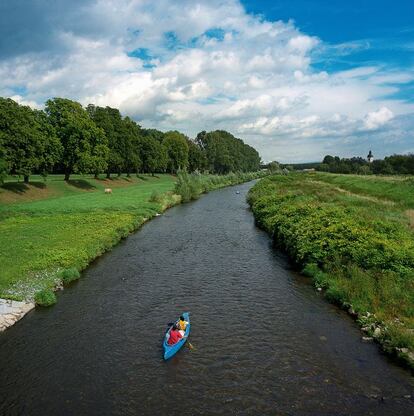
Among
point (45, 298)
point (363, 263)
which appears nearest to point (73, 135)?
point (45, 298)

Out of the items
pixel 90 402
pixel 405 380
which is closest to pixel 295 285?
pixel 405 380

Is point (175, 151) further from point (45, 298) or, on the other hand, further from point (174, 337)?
point (174, 337)

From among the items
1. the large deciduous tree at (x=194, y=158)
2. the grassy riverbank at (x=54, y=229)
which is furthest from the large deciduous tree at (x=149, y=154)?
the large deciduous tree at (x=194, y=158)

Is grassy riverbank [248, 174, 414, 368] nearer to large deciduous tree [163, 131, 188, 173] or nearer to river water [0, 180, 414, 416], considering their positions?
river water [0, 180, 414, 416]

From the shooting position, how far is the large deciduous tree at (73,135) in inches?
3063

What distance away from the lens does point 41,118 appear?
75.9 m

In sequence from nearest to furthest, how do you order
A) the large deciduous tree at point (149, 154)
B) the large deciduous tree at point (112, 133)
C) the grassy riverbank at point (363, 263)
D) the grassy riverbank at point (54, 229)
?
1. the grassy riverbank at point (363, 263)
2. the grassy riverbank at point (54, 229)
3. the large deciduous tree at point (112, 133)
4. the large deciduous tree at point (149, 154)

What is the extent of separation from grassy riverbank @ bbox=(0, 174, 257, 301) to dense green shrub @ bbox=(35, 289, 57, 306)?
38 cm

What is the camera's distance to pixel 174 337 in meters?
18.0

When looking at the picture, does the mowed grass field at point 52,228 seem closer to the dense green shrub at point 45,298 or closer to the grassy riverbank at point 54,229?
the grassy riverbank at point 54,229

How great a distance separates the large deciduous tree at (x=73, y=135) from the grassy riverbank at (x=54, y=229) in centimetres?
546

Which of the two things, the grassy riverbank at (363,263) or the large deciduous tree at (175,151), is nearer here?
the grassy riverbank at (363,263)

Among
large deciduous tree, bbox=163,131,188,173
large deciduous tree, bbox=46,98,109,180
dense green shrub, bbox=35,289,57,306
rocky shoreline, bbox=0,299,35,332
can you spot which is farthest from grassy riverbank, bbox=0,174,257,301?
large deciduous tree, bbox=163,131,188,173

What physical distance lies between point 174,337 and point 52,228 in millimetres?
27755
